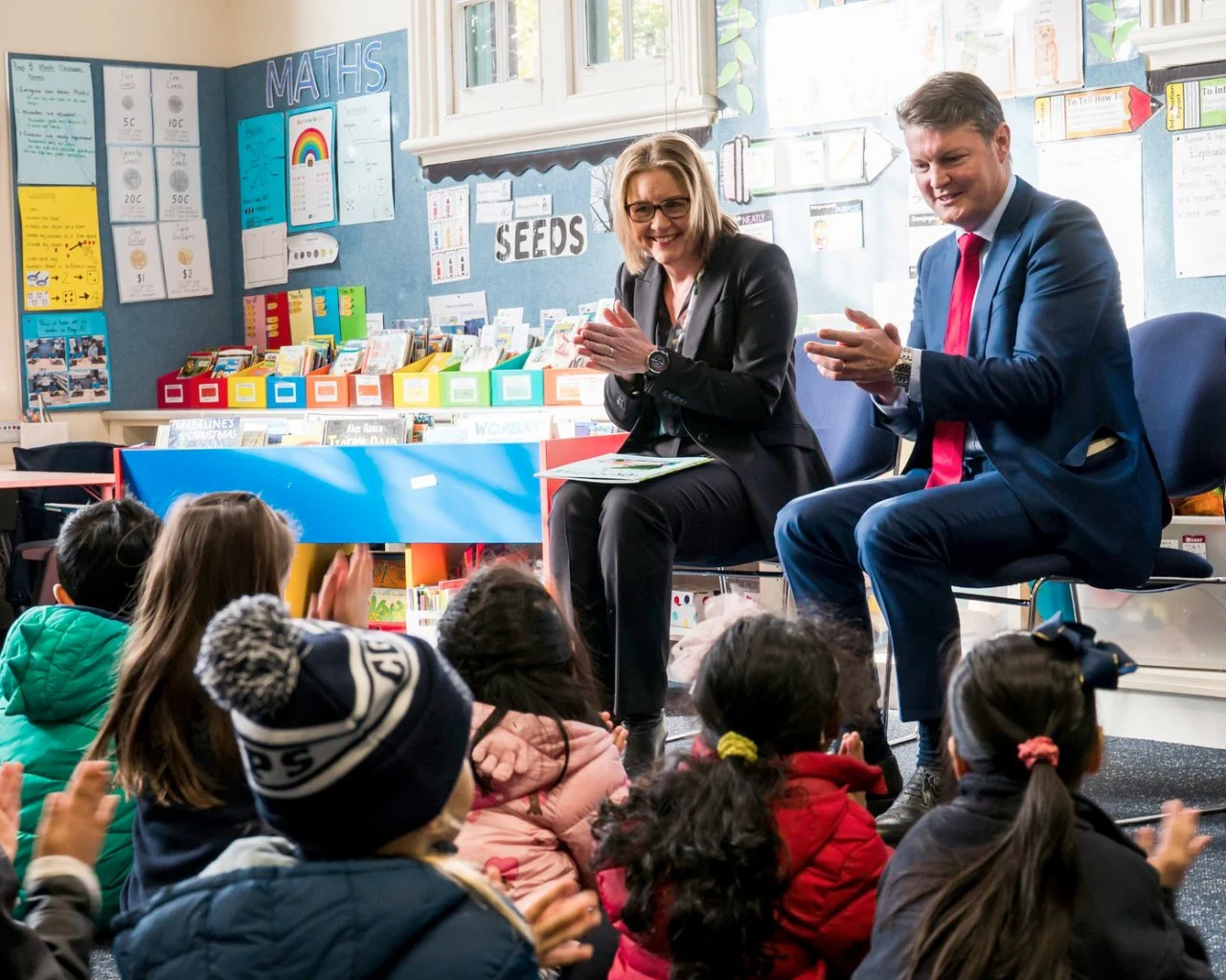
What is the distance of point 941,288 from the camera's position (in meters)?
2.51

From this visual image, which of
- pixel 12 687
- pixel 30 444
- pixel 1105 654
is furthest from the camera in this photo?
pixel 30 444

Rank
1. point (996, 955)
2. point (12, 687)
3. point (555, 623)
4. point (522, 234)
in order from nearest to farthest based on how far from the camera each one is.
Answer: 1. point (996, 955)
2. point (555, 623)
3. point (12, 687)
4. point (522, 234)

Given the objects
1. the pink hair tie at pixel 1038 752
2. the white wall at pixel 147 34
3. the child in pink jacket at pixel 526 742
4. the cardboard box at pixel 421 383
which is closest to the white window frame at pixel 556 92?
the white wall at pixel 147 34

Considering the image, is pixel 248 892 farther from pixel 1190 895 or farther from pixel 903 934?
pixel 1190 895

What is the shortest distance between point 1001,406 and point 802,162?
6.13 ft

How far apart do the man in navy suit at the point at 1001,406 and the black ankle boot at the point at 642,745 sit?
369 millimetres

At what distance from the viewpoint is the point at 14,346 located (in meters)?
5.22

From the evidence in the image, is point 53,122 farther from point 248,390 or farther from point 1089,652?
point 1089,652

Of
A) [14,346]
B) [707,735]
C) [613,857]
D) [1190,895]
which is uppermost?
[14,346]

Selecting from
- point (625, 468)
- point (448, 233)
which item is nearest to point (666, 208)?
point (625, 468)

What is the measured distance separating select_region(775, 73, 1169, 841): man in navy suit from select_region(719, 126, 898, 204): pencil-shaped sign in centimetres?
149

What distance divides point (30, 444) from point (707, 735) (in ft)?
14.1

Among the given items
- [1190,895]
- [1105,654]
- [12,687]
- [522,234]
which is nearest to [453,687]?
[1105,654]

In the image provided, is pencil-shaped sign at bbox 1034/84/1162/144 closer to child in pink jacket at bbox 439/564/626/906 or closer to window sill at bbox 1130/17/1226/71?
window sill at bbox 1130/17/1226/71
